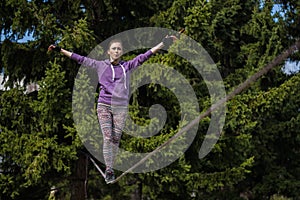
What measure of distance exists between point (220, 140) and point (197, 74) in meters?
1.60

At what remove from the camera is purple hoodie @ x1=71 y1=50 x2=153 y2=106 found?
5750 mm

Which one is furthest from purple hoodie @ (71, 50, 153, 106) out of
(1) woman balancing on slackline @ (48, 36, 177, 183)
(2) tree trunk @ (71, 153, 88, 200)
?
(2) tree trunk @ (71, 153, 88, 200)

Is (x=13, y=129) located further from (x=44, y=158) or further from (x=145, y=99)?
(x=145, y=99)

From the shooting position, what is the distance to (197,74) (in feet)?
36.9

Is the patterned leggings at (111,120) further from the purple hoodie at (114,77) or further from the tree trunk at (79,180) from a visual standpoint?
the tree trunk at (79,180)

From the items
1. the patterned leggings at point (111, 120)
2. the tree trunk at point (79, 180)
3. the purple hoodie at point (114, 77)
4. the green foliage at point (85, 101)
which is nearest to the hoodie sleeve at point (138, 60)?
the purple hoodie at point (114, 77)

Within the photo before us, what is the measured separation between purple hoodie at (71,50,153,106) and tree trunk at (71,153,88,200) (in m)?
5.11

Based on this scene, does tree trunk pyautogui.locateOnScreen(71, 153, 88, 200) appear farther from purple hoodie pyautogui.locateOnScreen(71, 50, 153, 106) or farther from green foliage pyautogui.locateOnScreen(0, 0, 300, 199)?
purple hoodie pyautogui.locateOnScreen(71, 50, 153, 106)

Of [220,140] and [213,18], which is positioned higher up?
[213,18]

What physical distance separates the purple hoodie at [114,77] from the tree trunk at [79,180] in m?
5.11

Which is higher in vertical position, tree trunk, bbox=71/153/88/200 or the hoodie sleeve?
the hoodie sleeve

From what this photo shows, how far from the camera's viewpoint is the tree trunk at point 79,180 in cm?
1070

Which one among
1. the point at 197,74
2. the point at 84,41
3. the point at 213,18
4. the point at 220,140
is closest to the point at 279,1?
the point at 213,18

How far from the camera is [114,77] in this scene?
5801mm
